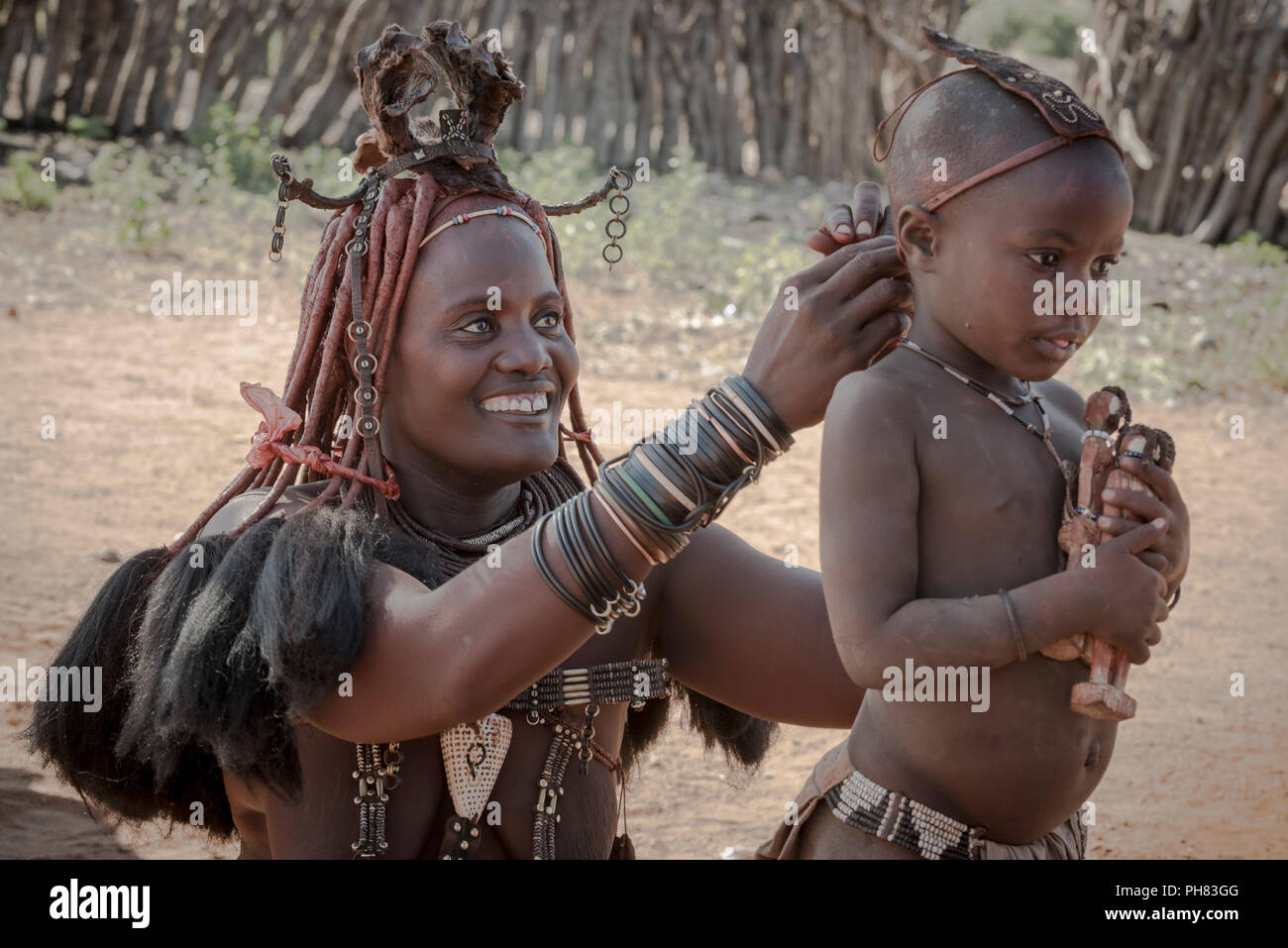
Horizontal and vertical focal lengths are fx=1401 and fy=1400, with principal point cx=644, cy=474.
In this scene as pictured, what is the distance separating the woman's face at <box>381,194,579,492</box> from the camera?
2480 millimetres

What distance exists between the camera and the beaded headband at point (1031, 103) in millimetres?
2084

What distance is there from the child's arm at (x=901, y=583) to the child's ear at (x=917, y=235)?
20 cm

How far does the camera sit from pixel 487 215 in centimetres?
260

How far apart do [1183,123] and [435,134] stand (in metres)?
10.4

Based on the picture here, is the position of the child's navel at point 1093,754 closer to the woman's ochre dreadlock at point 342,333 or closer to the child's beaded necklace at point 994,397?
the child's beaded necklace at point 994,397

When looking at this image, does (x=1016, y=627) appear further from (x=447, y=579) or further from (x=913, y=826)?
(x=447, y=579)

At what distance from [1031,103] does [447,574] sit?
1250 millimetres
